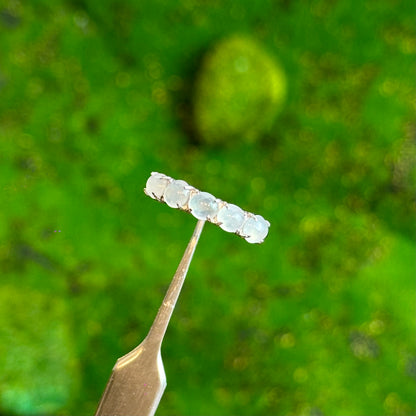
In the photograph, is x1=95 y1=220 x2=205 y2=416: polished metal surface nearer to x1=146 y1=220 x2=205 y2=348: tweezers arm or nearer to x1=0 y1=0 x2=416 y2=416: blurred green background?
x1=146 y1=220 x2=205 y2=348: tweezers arm

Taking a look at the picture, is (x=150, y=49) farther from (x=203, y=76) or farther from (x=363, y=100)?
(x=363, y=100)

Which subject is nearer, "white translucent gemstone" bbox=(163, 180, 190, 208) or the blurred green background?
"white translucent gemstone" bbox=(163, 180, 190, 208)

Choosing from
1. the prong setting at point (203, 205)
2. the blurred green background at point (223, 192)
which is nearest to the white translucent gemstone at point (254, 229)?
the prong setting at point (203, 205)

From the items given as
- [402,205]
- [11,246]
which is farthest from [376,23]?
[11,246]

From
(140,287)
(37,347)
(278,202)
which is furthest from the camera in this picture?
(278,202)

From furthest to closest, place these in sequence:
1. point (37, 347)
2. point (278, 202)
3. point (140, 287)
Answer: point (278, 202)
point (140, 287)
point (37, 347)

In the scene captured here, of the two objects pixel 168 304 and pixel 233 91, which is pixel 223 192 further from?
pixel 168 304

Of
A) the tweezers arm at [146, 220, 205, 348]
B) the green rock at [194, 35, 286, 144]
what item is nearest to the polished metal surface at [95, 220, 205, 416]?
the tweezers arm at [146, 220, 205, 348]
